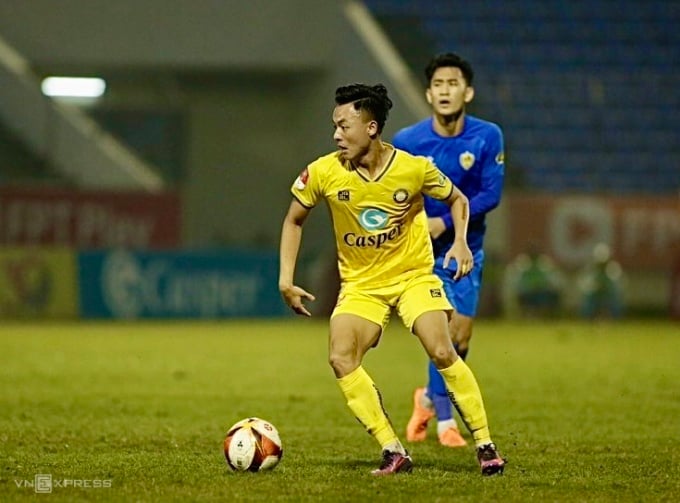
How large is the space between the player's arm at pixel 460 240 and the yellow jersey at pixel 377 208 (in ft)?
0.28

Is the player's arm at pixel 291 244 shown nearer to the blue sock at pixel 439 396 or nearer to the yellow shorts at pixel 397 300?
the yellow shorts at pixel 397 300

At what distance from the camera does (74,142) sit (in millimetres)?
27172

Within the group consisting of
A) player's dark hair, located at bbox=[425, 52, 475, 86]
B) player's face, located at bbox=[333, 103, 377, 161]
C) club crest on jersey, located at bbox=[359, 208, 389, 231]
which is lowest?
club crest on jersey, located at bbox=[359, 208, 389, 231]

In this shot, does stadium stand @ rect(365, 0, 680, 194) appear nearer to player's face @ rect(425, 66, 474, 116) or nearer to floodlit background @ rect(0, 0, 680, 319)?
floodlit background @ rect(0, 0, 680, 319)

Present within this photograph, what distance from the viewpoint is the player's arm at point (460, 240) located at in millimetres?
7434

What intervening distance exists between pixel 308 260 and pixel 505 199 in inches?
148

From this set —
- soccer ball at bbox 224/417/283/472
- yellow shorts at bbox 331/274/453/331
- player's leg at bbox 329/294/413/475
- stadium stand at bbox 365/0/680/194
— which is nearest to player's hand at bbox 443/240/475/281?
yellow shorts at bbox 331/274/453/331

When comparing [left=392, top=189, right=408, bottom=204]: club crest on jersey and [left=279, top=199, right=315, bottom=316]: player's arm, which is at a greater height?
[left=392, top=189, right=408, bottom=204]: club crest on jersey

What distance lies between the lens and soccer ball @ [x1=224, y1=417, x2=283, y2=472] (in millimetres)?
7254

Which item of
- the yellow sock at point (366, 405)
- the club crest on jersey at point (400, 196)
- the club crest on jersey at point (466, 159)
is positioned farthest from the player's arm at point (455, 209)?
the club crest on jersey at point (466, 159)

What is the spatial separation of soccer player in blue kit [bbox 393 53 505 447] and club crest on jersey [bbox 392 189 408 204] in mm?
1593

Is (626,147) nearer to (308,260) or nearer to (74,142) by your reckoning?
(308,260)

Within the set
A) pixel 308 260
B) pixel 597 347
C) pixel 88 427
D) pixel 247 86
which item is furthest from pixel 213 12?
pixel 88 427

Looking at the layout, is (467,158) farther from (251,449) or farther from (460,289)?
(251,449)
